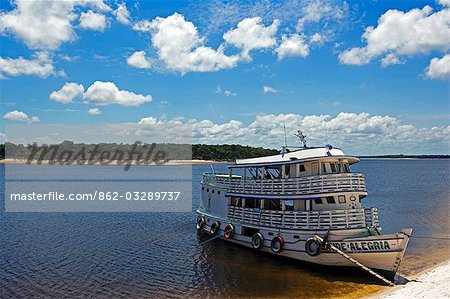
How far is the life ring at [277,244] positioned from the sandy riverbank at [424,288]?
8022 mm

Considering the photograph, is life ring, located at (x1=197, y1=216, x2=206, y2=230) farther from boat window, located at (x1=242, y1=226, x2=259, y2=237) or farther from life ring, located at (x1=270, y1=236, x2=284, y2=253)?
life ring, located at (x1=270, y1=236, x2=284, y2=253)

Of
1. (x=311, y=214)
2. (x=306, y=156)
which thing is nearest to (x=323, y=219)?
(x=311, y=214)

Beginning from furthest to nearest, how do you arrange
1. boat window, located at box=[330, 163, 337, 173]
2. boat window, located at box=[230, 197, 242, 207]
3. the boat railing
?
1. boat window, located at box=[230, 197, 242, 207]
2. boat window, located at box=[330, 163, 337, 173]
3. the boat railing

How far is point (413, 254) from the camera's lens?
109 feet

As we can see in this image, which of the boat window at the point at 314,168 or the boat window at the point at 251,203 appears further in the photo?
the boat window at the point at 251,203

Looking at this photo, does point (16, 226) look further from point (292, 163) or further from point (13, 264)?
point (292, 163)

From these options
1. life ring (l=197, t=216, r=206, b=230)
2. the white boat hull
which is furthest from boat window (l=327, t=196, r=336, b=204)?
life ring (l=197, t=216, r=206, b=230)

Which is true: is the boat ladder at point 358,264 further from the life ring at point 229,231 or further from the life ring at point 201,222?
the life ring at point 201,222

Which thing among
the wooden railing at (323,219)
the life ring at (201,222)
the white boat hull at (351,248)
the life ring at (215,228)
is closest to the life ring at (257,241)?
the white boat hull at (351,248)

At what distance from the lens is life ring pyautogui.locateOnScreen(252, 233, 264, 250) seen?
31375 millimetres

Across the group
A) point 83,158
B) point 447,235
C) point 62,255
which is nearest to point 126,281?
point 62,255

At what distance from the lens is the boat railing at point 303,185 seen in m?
28.1

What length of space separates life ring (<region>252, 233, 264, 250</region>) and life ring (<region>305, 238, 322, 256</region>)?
448 cm

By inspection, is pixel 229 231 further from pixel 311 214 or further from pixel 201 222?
pixel 311 214
